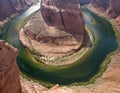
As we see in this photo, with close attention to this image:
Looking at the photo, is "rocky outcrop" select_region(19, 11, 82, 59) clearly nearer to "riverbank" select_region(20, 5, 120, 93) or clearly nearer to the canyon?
the canyon

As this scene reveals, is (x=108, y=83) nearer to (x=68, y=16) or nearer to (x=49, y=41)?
(x=49, y=41)

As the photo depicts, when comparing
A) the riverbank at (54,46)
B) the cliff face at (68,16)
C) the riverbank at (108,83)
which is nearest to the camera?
the riverbank at (108,83)

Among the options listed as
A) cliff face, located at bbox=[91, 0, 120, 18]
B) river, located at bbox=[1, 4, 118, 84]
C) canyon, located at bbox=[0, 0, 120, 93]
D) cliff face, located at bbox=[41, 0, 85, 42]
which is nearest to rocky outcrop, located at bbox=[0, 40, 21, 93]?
canyon, located at bbox=[0, 0, 120, 93]

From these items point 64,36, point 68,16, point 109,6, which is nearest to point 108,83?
point 64,36

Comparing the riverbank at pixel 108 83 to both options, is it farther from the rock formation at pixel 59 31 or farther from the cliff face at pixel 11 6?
the cliff face at pixel 11 6

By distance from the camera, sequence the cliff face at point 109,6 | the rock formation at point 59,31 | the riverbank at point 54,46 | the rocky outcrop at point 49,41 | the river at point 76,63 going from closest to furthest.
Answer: the river at point 76,63 < the riverbank at point 54,46 < the rocky outcrop at point 49,41 < the rock formation at point 59,31 < the cliff face at point 109,6

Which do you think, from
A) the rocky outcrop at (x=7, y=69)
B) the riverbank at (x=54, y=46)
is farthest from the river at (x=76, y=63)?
the rocky outcrop at (x=7, y=69)
